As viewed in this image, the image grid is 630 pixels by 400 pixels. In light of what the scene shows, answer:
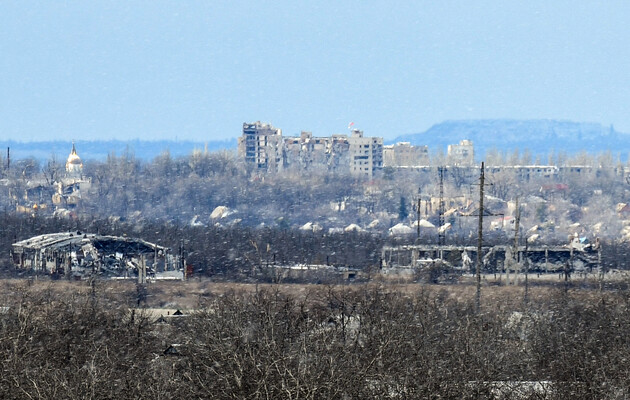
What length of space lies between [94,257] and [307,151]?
92199mm

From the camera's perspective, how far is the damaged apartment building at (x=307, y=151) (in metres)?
141

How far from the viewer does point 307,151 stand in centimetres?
14850

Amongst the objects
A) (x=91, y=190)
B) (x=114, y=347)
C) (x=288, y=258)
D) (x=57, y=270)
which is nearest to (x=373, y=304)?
(x=114, y=347)

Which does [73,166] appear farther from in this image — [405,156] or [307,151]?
[405,156]

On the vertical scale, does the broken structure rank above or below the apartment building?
above

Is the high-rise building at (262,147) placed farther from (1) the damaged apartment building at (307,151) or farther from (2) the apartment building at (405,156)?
(2) the apartment building at (405,156)

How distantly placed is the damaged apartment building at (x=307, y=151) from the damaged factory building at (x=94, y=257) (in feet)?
260

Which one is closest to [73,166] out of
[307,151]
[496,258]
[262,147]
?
[262,147]

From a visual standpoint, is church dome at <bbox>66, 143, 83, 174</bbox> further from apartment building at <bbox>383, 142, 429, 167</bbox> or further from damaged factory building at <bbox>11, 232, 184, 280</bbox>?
damaged factory building at <bbox>11, 232, 184, 280</bbox>

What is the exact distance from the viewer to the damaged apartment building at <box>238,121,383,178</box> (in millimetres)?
140875

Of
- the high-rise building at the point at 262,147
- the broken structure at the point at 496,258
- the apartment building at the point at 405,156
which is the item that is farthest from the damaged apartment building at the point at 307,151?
the broken structure at the point at 496,258

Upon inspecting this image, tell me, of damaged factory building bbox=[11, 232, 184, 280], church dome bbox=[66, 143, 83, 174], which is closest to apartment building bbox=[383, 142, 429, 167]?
church dome bbox=[66, 143, 83, 174]

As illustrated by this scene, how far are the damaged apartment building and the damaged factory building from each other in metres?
79.2

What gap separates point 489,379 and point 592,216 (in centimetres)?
8248
